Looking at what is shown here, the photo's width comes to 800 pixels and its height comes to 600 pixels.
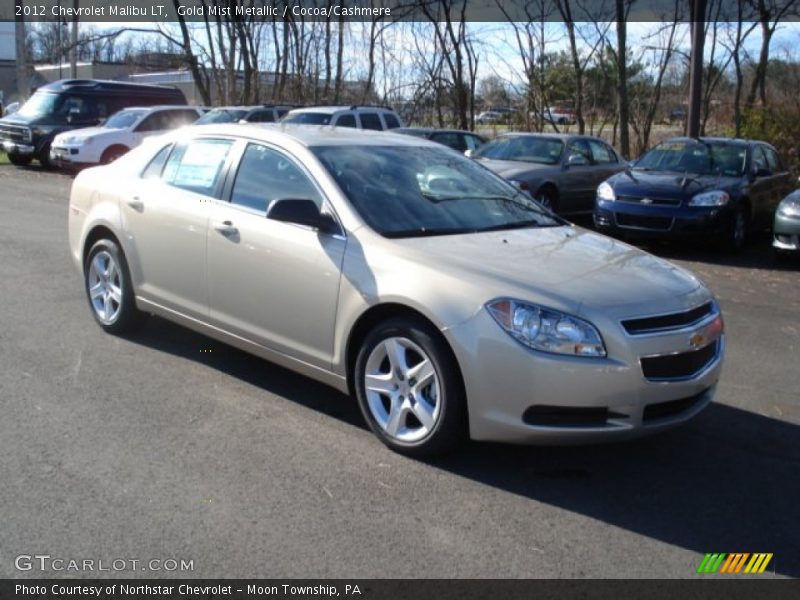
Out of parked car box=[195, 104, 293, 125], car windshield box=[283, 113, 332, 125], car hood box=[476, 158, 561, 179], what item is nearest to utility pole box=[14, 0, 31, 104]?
parked car box=[195, 104, 293, 125]

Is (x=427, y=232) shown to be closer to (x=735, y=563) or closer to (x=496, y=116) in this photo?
(x=735, y=563)

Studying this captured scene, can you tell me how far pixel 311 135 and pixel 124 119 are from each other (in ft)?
54.5

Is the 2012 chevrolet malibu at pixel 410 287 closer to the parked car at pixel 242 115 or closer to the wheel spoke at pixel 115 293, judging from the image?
the wheel spoke at pixel 115 293

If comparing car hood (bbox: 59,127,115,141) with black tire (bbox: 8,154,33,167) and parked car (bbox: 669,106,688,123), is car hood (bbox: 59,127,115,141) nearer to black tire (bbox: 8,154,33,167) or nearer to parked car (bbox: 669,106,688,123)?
black tire (bbox: 8,154,33,167)

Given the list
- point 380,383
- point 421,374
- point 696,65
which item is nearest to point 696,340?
point 421,374

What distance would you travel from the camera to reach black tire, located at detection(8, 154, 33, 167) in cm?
2197

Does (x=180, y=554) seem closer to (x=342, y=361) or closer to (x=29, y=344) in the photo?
(x=342, y=361)

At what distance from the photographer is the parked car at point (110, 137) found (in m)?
19.3

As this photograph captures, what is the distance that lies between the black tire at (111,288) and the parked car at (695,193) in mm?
7227

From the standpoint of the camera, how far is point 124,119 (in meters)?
20.5

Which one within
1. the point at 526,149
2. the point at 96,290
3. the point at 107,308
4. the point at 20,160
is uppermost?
the point at 526,149

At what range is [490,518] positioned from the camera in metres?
3.74

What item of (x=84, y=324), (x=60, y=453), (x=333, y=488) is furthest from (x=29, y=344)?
(x=333, y=488)
